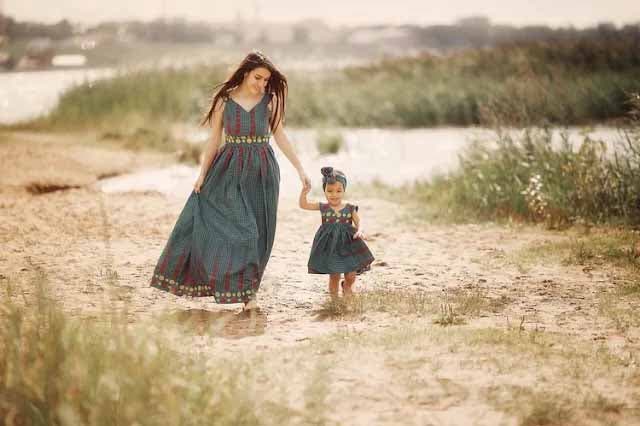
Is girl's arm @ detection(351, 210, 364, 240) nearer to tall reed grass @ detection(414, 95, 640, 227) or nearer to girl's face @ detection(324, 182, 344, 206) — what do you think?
girl's face @ detection(324, 182, 344, 206)

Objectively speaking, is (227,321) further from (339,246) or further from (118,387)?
(118,387)

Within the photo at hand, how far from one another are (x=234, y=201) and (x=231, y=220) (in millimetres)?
116

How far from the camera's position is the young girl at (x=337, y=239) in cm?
547

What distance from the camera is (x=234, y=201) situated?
17.4 feet

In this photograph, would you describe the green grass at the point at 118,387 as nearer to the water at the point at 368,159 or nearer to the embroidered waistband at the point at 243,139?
the embroidered waistband at the point at 243,139

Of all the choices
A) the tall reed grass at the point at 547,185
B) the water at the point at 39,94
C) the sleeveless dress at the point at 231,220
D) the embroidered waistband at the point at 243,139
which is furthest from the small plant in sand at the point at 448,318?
the water at the point at 39,94

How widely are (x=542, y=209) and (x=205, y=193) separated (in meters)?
3.98

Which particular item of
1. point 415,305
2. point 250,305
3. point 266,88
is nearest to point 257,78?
point 266,88

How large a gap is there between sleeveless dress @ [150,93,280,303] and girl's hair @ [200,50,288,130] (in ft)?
0.27

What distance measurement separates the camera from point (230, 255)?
522 centimetres

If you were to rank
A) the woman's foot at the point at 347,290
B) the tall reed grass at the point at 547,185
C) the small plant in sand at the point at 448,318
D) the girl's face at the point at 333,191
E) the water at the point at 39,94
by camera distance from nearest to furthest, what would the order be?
the small plant in sand at the point at 448,318 → the girl's face at the point at 333,191 → the woman's foot at the point at 347,290 → the tall reed grass at the point at 547,185 → the water at the point at 39,94

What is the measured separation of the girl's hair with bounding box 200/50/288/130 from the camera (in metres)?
5.25

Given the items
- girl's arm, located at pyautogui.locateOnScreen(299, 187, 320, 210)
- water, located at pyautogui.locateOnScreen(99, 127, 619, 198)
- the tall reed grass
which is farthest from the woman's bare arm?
water, located at pyautogui.locateOnScreen(99, 127, 619, 198)

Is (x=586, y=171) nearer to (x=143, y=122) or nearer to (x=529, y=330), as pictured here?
(x=529, y=330)
